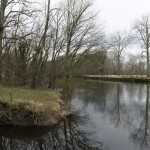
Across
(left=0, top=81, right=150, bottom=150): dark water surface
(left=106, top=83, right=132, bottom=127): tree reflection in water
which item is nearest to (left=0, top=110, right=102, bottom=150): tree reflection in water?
(left=0, top=81, right=150, bottom=150): dark water surface

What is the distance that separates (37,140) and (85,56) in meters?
9.16

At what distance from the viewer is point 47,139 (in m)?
11.1

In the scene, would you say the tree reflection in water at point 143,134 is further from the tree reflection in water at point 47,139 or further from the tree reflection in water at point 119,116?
the tree reflection in water at point 47,139

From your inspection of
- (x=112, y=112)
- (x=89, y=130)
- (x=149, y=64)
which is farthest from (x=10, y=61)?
(x=149, y=64)


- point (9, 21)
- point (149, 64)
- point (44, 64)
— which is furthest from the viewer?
point (149, 64)

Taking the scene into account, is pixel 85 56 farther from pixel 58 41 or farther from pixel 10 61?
pixel 10 61

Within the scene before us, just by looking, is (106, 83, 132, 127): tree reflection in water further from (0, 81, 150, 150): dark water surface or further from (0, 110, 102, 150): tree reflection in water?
(0, 110, 102, 150): tree reflection in water

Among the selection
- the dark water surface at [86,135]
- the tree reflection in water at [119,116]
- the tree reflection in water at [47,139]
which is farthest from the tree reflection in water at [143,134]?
the tree reflection in water at [47,139]

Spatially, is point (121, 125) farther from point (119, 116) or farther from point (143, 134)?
point (119, 116)

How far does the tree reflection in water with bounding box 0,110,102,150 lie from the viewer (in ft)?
33.6

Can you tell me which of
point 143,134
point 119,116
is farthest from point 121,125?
point 119,116

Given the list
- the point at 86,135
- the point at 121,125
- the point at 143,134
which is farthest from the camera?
the point at 121,125

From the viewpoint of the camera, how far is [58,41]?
21.8 metres

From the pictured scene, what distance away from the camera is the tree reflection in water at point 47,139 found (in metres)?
10.2
